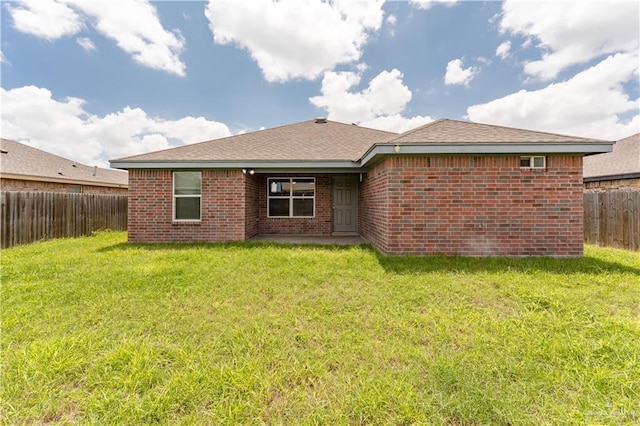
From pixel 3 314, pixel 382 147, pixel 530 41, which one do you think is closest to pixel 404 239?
pixel 382 147

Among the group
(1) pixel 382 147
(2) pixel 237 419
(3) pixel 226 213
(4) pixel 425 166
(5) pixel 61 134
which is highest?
(5) pixel 61 134

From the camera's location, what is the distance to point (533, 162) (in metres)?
6.24

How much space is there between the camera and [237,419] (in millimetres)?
1798

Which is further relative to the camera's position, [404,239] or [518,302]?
[404,239]

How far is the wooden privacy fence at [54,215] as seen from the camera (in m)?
7.98

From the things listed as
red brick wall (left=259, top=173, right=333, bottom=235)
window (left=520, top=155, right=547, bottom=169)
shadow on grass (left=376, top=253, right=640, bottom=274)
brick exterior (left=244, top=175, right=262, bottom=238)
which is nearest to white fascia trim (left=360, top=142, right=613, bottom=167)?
window (left=520, top=155, right=547, bottom=169)

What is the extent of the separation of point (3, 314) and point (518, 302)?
684 cm

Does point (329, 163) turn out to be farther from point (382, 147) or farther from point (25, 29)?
point (25, 29)

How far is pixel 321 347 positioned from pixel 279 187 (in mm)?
8324

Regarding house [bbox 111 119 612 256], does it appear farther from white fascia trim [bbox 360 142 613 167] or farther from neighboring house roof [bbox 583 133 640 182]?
neighboring house roof [bbox 583 133 640 182]

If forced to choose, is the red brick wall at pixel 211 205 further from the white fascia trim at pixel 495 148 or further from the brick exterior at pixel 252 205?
the white fascia trim at pixel 495 148

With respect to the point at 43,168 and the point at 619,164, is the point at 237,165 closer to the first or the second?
the point at 43,168

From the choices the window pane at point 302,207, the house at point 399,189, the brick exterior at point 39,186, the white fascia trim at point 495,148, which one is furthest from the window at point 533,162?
the brick exterior at point 39,186

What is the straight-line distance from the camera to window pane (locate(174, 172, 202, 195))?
334 inches
